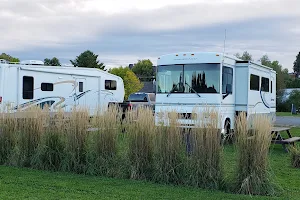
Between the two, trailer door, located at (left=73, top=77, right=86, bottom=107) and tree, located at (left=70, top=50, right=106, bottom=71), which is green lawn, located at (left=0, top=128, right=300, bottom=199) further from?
tree, located at (left=70, top=50, right=106, bottom=71)

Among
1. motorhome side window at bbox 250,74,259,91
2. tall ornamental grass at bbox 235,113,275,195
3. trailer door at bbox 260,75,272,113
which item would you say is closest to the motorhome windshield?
motorhome side window at bbox 250,74,259,91

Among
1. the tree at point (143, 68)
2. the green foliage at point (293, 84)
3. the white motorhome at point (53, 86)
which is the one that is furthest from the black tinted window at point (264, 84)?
the tree at point (143, 68)

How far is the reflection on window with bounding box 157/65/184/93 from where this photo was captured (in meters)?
11.6

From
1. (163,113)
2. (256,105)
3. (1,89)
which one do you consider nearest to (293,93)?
(256,105)

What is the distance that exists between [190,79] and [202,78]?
1.15 ft

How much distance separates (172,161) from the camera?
6152 millimetres

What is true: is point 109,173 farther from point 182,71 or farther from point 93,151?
point 182,71

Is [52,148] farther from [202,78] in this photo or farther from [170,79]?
[202,78]

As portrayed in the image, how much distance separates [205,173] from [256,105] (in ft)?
25.3

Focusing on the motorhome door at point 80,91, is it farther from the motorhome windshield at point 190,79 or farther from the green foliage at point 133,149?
the green foliage at point 133,149

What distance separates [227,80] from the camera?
1173 centimetres

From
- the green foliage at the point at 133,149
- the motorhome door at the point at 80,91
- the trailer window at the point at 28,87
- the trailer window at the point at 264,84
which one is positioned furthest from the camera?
the motorhome door at the point at 80,91

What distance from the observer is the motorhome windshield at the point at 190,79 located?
11.3 metres

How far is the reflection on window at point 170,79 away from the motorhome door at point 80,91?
4.84m
